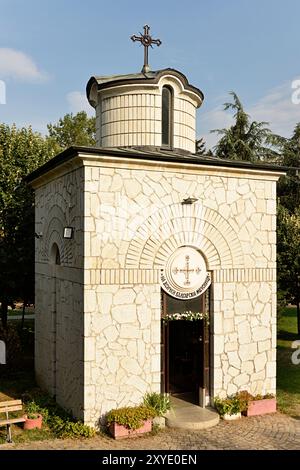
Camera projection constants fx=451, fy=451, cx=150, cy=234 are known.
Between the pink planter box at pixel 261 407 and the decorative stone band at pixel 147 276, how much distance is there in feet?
9.56

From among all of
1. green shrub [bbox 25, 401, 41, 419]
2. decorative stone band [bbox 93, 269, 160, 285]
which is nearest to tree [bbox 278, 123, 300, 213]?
decorative stone band [bbox 93, 269, 160, 285]

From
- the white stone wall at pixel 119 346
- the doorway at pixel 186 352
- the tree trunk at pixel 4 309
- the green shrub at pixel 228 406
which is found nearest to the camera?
the white stone wall at pixel 119 346

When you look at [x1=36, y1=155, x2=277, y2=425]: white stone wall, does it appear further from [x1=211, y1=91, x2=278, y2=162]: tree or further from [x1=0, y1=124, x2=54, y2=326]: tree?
[x1=211, y1=91, x2=278, y2=162]: tree

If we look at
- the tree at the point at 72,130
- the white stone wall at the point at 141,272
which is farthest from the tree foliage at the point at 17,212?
the tree at the point at 72,130

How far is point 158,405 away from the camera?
32.3 feet

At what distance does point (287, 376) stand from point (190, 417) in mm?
6127

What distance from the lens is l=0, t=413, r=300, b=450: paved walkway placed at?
885 centimetres

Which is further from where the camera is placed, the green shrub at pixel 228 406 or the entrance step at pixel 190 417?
the green shrub at pixel 228 406

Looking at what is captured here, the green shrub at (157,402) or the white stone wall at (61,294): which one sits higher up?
the white stone wall at (61,294)

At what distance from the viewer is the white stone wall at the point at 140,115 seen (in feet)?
38.5

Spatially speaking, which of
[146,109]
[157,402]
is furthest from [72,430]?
[146,109]

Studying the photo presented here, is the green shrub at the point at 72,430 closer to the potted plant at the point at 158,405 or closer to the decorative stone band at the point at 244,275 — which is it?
the potted plant at the point at 158,405

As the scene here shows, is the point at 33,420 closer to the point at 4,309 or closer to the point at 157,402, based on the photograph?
the point at 157,402
